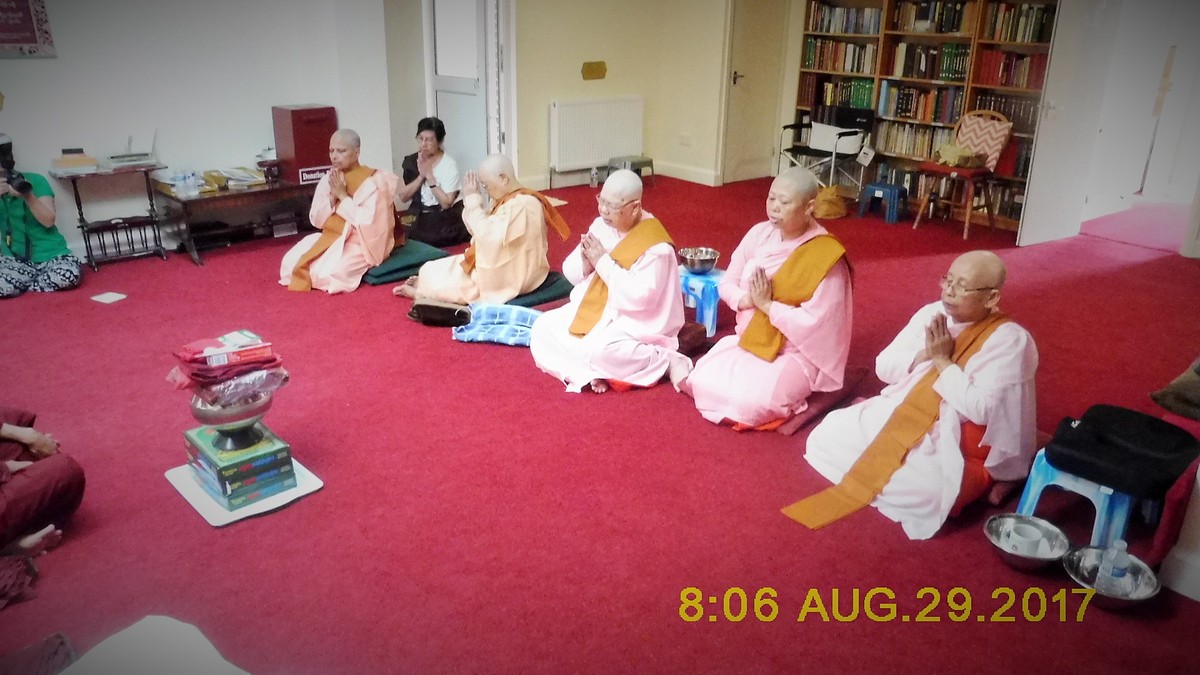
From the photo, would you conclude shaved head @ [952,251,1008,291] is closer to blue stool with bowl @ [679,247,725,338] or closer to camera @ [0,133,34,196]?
blue stool with bowl @ [679,247,725,338]

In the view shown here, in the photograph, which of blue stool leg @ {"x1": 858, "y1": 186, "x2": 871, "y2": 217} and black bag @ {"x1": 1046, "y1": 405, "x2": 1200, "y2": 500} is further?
blue stool leg @ {"x1": 858, "y1": 186, "x2": 871, "y2": 217}

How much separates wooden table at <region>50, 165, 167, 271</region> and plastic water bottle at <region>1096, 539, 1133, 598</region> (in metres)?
5.89

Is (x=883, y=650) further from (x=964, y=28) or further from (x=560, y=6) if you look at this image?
(x=560, y=6)

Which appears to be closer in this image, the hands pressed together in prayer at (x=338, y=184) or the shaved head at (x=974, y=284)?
the shaved head at (x=974, y=284)

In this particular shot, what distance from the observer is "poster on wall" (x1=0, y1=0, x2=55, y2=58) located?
5.45 meters

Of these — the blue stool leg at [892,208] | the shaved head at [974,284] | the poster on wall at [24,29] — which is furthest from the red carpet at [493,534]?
the blue stool leg at [892,208]

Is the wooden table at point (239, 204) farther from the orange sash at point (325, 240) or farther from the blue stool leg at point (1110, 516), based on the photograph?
the blue stool leg at point (1110, 516)

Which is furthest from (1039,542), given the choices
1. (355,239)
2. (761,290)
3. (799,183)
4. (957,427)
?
(355,239)

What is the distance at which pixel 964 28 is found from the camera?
24.5ft

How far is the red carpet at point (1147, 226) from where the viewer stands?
23.8ft

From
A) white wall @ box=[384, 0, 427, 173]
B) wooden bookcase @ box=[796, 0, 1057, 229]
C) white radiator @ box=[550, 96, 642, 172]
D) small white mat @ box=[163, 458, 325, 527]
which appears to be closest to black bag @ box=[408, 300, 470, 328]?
small white mat @ box=[163, 458, 325, 527]

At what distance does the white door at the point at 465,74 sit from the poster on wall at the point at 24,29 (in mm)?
3047

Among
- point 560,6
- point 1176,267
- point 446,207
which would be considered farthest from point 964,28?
point 446,207

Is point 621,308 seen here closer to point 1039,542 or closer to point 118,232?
point 1039,542
